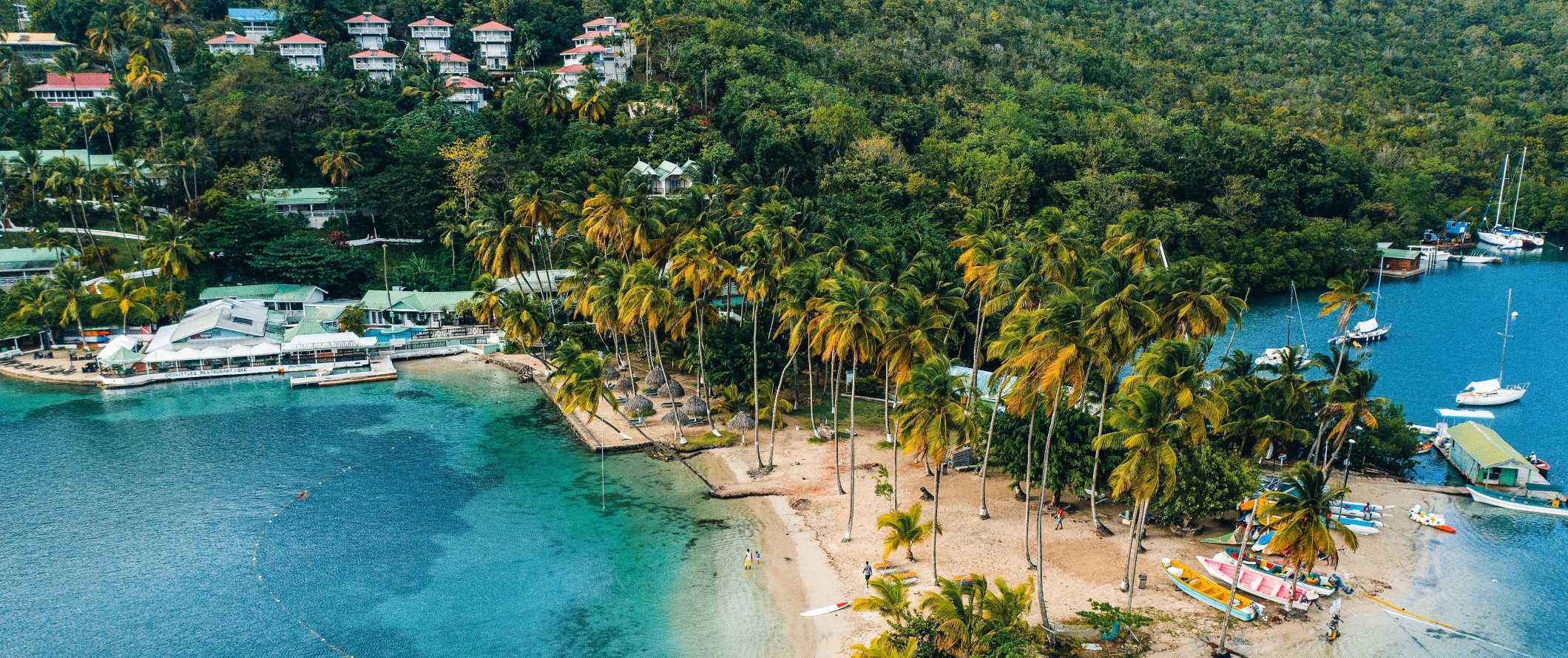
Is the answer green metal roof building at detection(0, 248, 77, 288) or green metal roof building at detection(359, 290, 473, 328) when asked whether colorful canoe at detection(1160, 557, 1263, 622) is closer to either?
green metal roof building at detection(359, 290, 473, 328)

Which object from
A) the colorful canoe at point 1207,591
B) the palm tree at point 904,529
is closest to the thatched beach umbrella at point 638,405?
the palm tree at point 904,529

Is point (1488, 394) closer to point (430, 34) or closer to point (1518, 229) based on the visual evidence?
point (1518, 229)

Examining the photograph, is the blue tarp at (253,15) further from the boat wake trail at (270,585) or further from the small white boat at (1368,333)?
the small white boat at (1368,333)

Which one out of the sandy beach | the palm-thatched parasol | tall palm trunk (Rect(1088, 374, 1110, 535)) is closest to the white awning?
the sandy beach

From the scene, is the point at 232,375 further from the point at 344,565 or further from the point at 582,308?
the point at 344,565

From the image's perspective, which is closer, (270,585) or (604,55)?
(270,585)

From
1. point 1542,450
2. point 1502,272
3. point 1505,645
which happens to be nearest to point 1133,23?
point 1502,272

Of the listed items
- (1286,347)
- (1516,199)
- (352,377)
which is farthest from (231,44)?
(1516,199)
